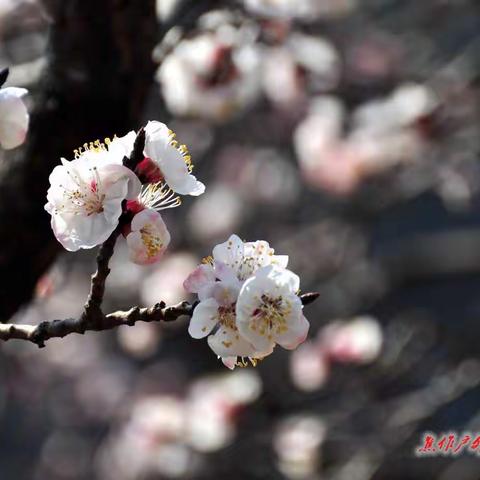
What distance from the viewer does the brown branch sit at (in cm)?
115

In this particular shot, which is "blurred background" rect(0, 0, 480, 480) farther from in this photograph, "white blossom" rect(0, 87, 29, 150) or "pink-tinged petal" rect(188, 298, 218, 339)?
"pink-tinged petal" rect(188, 298, 218, 339)

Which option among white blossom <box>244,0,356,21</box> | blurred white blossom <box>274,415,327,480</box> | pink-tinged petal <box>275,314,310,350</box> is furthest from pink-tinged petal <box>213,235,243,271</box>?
blurred white blossom <box>274,415,327,480</box>

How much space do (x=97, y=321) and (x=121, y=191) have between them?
0.16 meters

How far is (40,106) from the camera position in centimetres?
176

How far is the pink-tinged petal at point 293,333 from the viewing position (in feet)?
3.96

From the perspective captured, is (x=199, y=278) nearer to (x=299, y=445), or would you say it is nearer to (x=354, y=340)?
(x=299, y=445)

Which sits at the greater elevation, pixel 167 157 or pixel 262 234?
pixel 167 157

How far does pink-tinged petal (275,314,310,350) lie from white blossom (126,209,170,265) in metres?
0.19

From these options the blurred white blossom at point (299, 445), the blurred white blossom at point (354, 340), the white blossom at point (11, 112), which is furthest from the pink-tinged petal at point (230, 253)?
the blurred white blossom at point (354, 340)

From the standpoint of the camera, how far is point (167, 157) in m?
1.16

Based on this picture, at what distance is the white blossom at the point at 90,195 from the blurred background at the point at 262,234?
54cm

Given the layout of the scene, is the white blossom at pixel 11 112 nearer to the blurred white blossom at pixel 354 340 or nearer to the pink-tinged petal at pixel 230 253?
the pink-tinged petal at pixel 230 253

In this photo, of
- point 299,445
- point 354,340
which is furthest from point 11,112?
point 354,340

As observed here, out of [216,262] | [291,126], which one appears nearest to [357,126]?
[291,126]
